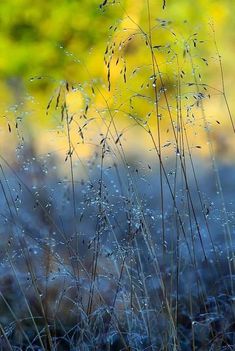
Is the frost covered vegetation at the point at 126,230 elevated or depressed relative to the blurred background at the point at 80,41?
depressed

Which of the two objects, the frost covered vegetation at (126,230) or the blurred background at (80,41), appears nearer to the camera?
the frost covered vegetation at (126,230)

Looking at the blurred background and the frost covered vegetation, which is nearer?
the frost covered vegetation

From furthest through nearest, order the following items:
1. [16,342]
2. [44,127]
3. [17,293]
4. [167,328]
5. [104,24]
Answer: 1. [44,127]
2. [104,24]
3. [17,293]
4. [16,342]
5. [167,328]

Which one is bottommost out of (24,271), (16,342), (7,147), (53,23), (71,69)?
(16,342)

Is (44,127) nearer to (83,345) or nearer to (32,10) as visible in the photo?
(32,10)

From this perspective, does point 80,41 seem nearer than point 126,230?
No

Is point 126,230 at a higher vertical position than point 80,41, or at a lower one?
lower

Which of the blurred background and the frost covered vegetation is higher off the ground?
the blurred background

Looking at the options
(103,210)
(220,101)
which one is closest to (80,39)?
(220,101)
